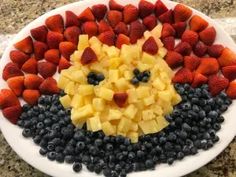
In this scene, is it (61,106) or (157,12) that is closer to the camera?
(61,106)

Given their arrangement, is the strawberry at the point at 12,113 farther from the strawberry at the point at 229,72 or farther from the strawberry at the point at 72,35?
the strawberry at the point at 229,72

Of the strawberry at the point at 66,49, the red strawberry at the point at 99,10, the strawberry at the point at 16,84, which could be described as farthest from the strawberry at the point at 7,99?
the red strawberry at the point at 99,10

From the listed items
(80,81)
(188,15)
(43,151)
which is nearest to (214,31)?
(188,15)

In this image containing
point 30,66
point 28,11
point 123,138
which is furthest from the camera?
point 28,11

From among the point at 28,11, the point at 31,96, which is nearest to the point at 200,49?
the point at 31,96

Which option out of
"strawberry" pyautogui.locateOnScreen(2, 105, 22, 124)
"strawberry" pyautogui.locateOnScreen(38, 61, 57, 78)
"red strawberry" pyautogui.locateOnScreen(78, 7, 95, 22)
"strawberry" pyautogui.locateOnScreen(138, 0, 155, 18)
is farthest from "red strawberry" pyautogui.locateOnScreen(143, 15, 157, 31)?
"strawberry" pyautogui.locateOnScreen(2, 105, 22, 124)

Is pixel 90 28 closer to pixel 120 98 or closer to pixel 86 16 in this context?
pixel 86 16

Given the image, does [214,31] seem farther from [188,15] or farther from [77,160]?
[77,160]
